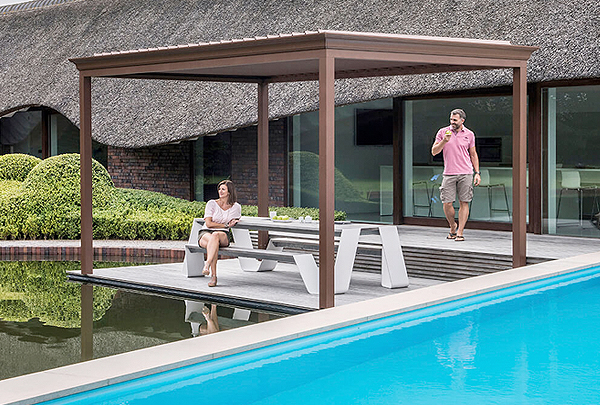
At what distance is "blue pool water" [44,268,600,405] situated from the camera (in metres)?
5.32

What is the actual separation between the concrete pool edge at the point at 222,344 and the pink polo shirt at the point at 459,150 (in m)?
2.86

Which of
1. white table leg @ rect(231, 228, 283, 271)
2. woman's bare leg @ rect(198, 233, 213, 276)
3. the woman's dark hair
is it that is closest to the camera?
woman's bare leg @ rect(198, 233, 213, 276)

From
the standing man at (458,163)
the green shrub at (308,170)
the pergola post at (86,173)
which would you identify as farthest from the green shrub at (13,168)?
the standing man at (458,163)

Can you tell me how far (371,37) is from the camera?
7.79 m

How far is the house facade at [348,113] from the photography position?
41.1 feet

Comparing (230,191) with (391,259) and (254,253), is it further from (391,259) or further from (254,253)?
(391,259)

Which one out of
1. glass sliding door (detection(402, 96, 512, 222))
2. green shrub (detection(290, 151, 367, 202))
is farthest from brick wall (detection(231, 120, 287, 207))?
glass sliding door (detection(402, 96, 512, 222))

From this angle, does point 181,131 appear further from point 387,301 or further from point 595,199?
point 387,301

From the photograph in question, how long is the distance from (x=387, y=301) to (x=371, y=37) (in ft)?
7.36

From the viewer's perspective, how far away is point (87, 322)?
28.0 feet

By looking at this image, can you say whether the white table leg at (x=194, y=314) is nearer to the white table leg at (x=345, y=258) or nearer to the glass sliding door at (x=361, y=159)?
the white table leg at (x=345, y=258)

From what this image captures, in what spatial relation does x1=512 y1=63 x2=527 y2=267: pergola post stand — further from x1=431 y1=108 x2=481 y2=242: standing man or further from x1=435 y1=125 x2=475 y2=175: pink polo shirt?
x1=435 y1=125 x2=475 y2=175: pink polo shirt

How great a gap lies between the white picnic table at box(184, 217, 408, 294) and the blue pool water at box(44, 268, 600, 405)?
5.14ft

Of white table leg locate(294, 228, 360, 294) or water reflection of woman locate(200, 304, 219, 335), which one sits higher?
white table leg locate(294, 228, 360, 294)
